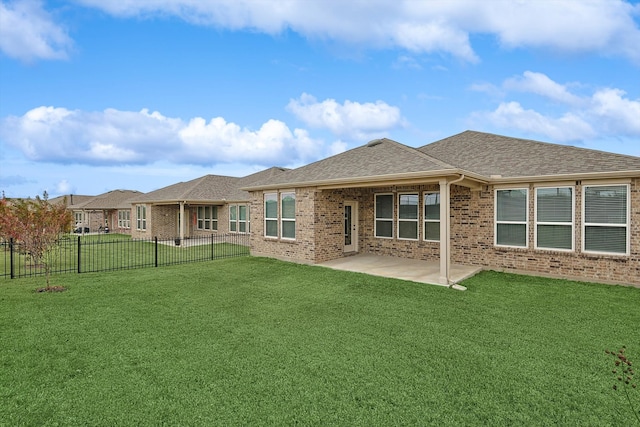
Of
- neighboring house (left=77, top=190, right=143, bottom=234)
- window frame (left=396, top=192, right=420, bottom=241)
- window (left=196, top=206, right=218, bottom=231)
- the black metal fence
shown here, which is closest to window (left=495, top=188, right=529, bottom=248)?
window frame (left=396, top=192, right=420, bottom=241)

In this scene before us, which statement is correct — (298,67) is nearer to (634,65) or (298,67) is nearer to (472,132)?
(472,132)

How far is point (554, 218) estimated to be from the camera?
9.38m

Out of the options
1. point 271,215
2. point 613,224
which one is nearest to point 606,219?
point 613,224

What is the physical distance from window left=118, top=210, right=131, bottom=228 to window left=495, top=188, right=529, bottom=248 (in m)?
30.4

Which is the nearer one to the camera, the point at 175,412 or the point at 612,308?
the point at 175,412

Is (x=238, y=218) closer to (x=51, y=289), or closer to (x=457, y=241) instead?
(x=51, y=289)

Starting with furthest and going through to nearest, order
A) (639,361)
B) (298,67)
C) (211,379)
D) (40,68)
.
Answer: (298,67), (40,68), (639,361), (211,379)

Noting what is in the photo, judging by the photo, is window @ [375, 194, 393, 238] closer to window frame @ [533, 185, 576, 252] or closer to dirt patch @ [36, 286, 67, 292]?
window frame @ [533, 185, 576, 252]

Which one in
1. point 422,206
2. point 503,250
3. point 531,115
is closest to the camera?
point 503,250

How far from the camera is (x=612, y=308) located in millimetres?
6738

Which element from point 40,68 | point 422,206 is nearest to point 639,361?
point 422,206

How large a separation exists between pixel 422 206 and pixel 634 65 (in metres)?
9.62

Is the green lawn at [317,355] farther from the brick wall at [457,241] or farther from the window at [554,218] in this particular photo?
the window at [554,218]

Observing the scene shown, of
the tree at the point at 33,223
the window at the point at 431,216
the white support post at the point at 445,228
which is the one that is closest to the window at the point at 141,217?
the tree at the point at 33,223
